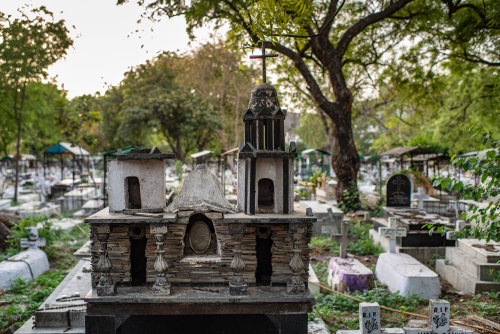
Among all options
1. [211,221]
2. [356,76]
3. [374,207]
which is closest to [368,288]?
[211,221]

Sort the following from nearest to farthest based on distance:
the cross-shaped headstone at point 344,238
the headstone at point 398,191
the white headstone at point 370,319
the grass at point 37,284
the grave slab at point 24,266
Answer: the white headstone at point 370,319, the grass at point 37,284, the grave slab at point 24,266, the cross-shaped headstone at point 344,238, the headstone at point 398,191

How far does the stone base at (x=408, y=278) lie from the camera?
264 inches

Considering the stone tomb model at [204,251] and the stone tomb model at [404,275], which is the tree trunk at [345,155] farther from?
the stone tomb model at [204,251]

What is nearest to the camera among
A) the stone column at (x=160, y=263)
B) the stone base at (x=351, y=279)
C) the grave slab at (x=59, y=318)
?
the stone column at (x=160, y=263)

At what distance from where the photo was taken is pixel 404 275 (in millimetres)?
6828

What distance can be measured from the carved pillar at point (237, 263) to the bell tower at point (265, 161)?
30cm

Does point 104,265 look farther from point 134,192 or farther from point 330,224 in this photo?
point 330,224

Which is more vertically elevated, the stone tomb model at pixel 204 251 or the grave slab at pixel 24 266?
the stone tomb model at pixel 204 251

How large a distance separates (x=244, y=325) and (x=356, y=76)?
21.9 meters

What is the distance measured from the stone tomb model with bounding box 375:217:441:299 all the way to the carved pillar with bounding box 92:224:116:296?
5.45 m

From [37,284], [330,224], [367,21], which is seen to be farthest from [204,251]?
[367,21]

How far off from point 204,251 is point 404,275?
4.52m

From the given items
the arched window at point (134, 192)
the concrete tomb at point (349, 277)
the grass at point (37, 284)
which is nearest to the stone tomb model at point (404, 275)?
the concrete tomb at point (349, 277)

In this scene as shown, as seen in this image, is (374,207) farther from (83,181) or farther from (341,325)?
(83,181)
